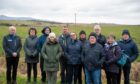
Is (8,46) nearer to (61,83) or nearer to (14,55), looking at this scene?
(14,55)

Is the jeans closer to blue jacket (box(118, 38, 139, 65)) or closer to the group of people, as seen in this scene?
the group of people

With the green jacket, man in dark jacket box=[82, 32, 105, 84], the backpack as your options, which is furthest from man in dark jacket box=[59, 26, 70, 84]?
the backpack

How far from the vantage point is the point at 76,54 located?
1227 centimetres

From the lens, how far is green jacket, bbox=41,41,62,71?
1179 cm

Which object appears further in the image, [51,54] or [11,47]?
[11,47]

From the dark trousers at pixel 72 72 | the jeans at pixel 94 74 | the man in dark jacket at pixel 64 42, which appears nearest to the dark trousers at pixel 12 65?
the man in dark jacket at pixel 64 42

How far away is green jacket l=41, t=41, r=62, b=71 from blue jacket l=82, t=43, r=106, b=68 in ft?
3.98

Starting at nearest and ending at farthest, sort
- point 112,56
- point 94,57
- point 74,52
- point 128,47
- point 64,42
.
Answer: point 94,57 < point 112,56 < point 128,47 < point 74,52 < point 64,42

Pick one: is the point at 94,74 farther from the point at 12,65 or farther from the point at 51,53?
→ the point at 12,65

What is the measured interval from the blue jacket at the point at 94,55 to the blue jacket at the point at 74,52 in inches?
36.0

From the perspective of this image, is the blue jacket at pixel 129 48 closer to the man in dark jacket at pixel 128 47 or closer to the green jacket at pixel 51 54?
the man in dark jacket at pixel 128 47

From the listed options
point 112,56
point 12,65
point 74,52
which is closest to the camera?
point 112,56

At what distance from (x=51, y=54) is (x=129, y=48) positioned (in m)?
3.11

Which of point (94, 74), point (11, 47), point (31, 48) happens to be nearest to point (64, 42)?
point (31, 48)
